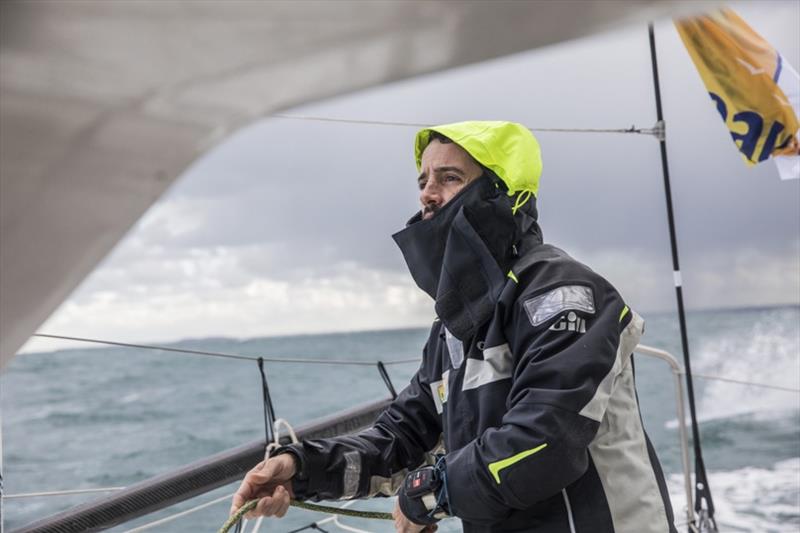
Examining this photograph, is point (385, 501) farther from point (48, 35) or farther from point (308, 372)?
point (308, 372)

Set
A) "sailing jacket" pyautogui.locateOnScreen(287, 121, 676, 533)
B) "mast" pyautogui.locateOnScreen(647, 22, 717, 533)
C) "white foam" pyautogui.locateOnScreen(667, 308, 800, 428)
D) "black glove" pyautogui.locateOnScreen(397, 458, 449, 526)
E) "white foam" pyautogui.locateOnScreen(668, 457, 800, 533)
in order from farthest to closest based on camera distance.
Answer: "white foam" pyautogui.locateOnScreen(667, 308, 800, 428)
"white foam" pyautogui.locateOnScreen(668, 457, 800, 533)
"mast" pyautogui.locateOnScreen(647, 22, 717, 533)
"black glove" pyautogui.locateOnScreen(397, 458, 449, 526)
"sailing jacket" pyautogui.locateOnScreen(287, 121, 676, 533)

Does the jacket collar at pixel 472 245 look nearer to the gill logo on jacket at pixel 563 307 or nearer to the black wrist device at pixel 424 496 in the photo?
the gill logo on jacket at pixel 563 307

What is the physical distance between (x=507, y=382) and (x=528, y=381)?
0.27 ft

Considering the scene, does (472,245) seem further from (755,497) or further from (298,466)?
(755,497)

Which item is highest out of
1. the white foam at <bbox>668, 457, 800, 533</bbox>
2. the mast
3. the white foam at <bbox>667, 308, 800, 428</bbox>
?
the mast

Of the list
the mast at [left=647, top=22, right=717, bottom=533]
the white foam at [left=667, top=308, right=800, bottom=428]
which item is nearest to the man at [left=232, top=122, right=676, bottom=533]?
the mast at [left=647, top=22, right=717, bottom=533]

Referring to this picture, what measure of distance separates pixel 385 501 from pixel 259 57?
5.00m

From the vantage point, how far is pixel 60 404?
60.0 ft

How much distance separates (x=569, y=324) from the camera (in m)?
1.06

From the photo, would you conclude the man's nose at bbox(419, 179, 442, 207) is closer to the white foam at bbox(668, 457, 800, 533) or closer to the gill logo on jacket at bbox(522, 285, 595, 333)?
the gill logo on jacket at bbox(522, 285, 595, 333)

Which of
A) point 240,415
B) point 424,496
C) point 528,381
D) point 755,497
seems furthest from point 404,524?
point 240,415

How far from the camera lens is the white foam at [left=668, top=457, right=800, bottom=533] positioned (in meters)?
4.59

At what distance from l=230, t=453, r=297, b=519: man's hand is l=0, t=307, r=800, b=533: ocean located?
1.63 m

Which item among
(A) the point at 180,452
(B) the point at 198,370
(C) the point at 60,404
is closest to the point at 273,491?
(A) the point at 180,452
